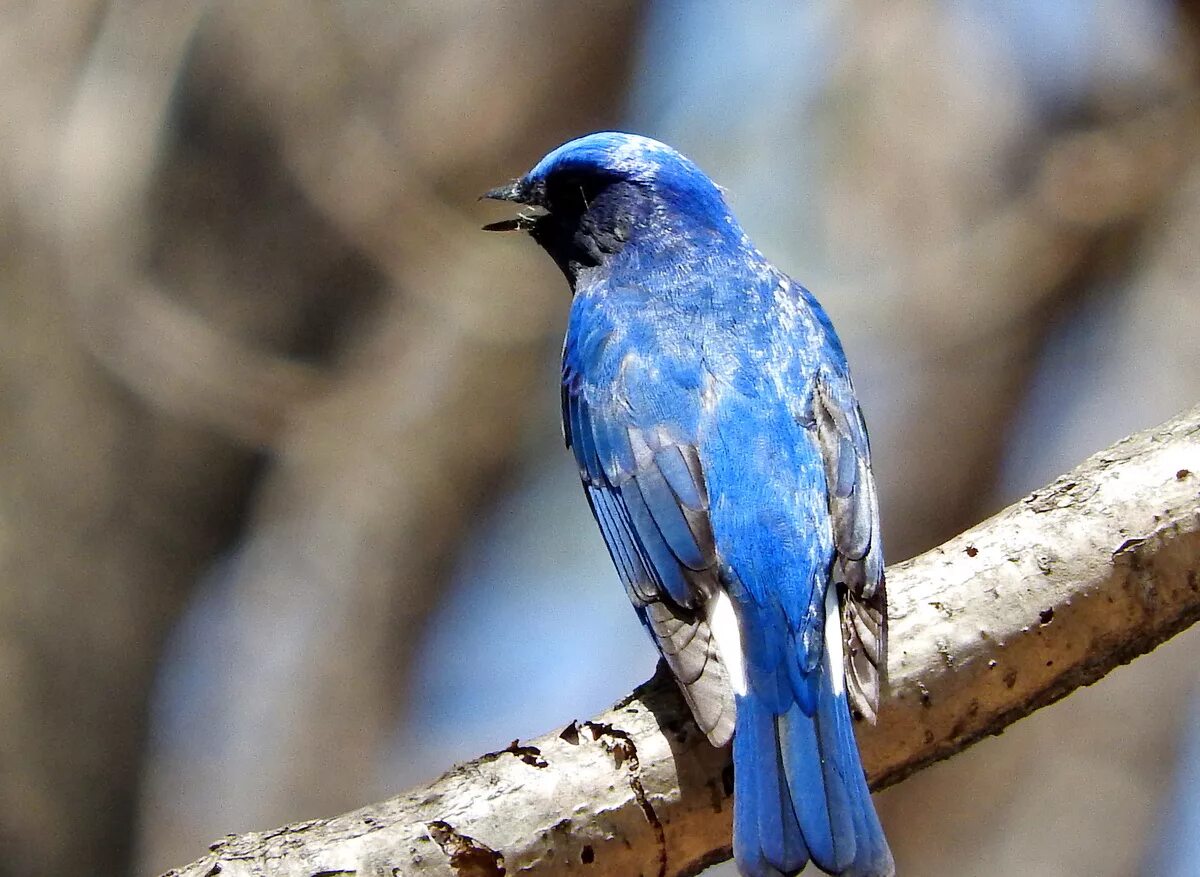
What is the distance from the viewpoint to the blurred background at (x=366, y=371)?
6.19 m

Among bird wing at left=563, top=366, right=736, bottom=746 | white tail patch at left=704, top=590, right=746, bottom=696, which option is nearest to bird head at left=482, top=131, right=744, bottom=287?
bird wing at left=563, top=366, right=736, bottom=746

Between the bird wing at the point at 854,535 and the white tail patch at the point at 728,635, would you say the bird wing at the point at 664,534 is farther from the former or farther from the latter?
the bird wing at the point at 854,535

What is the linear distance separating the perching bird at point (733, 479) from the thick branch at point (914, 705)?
12 cm

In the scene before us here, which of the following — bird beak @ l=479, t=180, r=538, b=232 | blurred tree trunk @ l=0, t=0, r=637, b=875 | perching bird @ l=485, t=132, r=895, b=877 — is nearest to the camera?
perching bird @ l=485, t=132, r=895, b=877

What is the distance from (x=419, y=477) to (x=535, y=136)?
1.76m

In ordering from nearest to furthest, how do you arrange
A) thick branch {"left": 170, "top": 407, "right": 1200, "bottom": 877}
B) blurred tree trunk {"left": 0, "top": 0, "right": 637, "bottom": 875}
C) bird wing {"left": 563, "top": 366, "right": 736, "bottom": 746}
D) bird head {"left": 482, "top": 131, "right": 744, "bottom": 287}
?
thick branch {"left": 170, "top": 407, "right": 1200, "bottom": 877} < bird wing {"left": 563, "top": 366, "right": 736, "bottom": 746} < bird head {"left": 482, "top": 131, "right": 744, "bottom": 287} < blurred tree trunk {"left": 0, "top": 0, "right": 637, "bottom": 875}

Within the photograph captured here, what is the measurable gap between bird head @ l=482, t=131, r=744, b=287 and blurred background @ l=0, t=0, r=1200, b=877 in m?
2.25

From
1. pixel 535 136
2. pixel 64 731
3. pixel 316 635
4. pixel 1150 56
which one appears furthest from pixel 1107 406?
pixel 64 731

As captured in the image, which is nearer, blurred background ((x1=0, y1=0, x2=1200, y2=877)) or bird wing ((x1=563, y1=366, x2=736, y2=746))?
bird wing ((x1=563, y1=366, x2=736, y2=746))

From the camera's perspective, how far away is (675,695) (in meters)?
3.17

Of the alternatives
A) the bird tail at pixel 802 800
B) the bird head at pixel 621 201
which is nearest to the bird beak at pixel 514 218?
the bird head at pixel 621 201

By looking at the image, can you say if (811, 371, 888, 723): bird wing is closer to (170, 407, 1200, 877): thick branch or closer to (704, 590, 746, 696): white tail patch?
(170, 407, 1200, 877): thick branch

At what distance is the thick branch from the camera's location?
2.82 meters

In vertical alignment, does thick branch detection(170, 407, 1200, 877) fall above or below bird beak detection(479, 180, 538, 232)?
below
